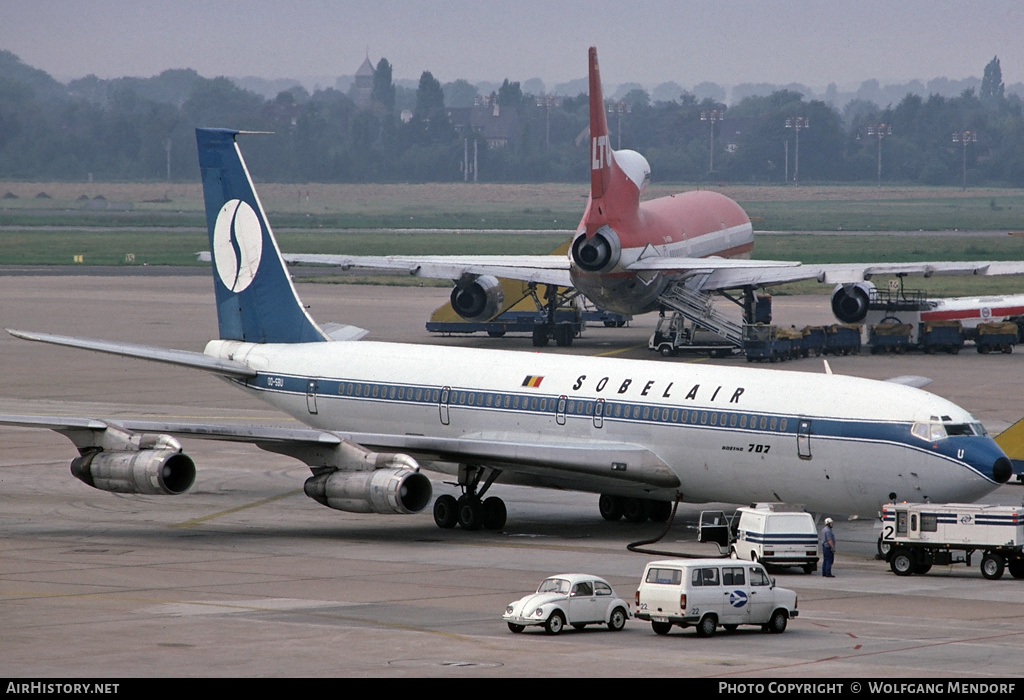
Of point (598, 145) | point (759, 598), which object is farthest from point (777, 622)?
point (598, 145)

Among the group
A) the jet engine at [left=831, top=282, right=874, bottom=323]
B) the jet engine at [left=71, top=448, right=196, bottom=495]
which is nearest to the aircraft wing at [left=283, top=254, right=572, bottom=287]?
the jet engine at [left=831, top=282, right=874, bottom=323]

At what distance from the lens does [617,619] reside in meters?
25.6

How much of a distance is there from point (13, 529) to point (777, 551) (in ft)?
57.7

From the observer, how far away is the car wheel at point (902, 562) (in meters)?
31.4

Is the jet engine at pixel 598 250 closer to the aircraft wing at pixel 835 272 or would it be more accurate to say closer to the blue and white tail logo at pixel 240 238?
the aircraft wing at pixel 835 272

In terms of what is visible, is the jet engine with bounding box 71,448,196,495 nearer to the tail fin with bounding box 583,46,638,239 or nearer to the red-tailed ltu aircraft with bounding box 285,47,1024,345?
the tail fin with bounding box 583,46,638,239

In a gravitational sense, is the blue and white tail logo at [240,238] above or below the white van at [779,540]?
above

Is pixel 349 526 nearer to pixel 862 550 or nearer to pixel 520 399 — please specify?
pixel 520 399

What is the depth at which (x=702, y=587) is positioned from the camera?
25234 mm

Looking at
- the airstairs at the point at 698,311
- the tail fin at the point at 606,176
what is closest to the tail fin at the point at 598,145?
the tail fin at the point at 606,176

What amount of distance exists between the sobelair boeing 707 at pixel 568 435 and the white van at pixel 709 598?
8702mm

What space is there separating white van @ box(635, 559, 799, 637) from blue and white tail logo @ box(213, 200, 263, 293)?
20.6m
